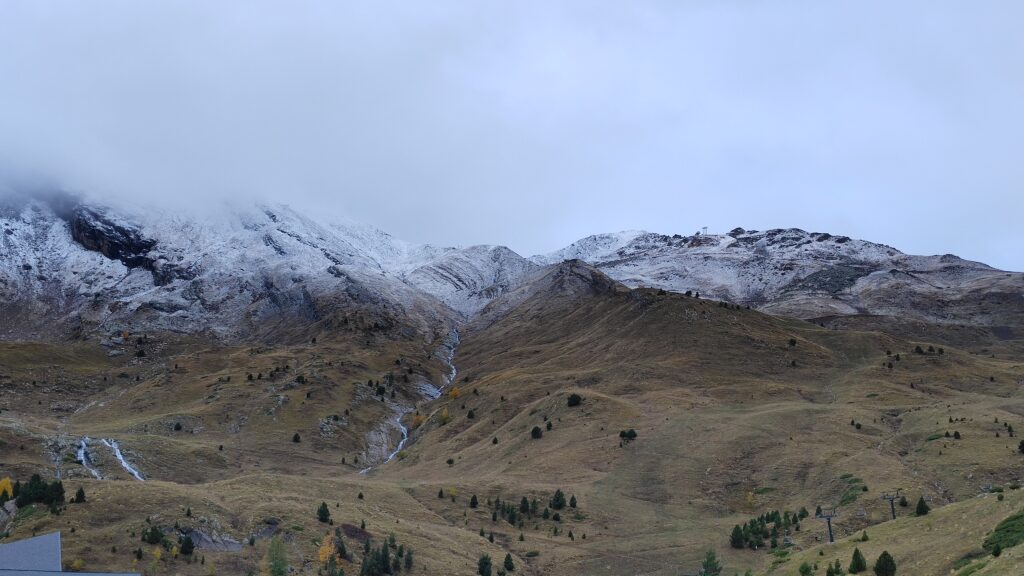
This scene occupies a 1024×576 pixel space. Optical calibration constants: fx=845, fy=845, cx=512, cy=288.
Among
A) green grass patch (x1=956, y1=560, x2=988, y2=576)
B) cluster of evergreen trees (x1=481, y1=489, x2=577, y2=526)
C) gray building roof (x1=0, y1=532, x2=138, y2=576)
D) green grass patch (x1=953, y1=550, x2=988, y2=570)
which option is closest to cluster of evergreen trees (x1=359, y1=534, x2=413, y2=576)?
gray building roof (x1=0, y1=532, x2=138, y2=576)


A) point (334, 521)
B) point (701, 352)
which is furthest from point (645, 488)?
point (701, 352)

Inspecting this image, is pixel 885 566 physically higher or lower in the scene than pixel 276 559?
higher

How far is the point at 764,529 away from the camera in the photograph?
6719cm

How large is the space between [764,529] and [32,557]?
5165cm

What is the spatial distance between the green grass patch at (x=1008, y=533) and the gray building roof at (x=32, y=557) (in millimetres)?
46671

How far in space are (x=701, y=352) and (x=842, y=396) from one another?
88.8 ft

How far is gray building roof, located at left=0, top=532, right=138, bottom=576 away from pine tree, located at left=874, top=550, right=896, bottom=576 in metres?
42.2

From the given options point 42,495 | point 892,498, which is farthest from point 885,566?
point 42,495

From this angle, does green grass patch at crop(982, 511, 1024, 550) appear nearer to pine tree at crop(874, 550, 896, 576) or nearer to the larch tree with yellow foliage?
pine tree at crop(874, 550, 896, 576)

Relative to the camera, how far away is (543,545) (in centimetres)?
7181

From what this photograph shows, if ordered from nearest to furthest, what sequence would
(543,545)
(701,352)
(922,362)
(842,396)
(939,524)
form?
(939,524)
(543,545)
(842,396)
(922,362)
(701,352)

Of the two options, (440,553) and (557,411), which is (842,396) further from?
(440,553)

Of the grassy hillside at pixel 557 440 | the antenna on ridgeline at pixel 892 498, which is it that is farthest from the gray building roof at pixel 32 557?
the antenna on ridgeline at pixel 892 498

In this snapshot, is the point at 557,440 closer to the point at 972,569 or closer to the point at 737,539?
the point at 737,539
